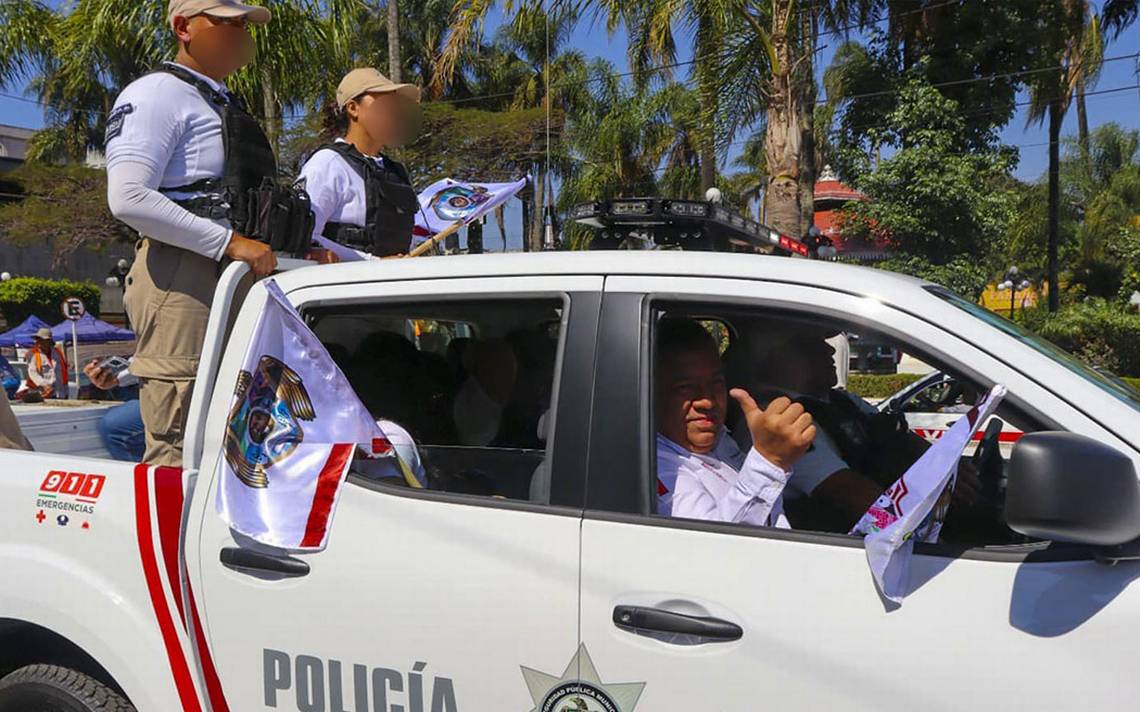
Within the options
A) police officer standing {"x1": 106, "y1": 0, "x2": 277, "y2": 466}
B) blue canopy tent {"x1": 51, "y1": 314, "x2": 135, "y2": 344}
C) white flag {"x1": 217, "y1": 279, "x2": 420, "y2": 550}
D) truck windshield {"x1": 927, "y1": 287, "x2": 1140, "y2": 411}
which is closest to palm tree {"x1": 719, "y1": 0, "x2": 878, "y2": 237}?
police officer standing {"x1": 106, "y1": 0, "x2": 277, "y2": 466}

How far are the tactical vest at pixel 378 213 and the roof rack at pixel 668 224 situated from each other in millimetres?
811

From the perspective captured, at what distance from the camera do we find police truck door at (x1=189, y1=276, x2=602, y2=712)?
184 centimetres

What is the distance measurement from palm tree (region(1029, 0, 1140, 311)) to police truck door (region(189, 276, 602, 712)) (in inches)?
697

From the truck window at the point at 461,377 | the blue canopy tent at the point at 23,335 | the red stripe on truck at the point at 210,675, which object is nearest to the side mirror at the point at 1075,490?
the truck window at the point at 461,377

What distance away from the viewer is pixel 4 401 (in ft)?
9.33

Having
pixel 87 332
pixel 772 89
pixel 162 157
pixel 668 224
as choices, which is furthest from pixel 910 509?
pixel 87 332

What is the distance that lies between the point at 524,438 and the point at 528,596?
0.65 metres

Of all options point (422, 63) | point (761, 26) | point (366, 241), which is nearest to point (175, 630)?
point (366, 241)

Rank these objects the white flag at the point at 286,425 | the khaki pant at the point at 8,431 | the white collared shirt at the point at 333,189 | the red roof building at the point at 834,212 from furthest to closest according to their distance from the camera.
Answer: the red roof building at the point at 834,212 → the white collared shirt at the point at 333,189 → the khaki pant at the point at 8,431 → the white flag at the point at 286,425

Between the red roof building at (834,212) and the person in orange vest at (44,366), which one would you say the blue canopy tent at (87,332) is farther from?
the red roof building at (834,212)

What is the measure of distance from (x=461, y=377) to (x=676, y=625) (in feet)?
3.96

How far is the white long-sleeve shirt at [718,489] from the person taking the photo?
1928 mm

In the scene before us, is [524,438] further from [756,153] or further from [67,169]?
[756,153]

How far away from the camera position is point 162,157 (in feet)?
9.20
